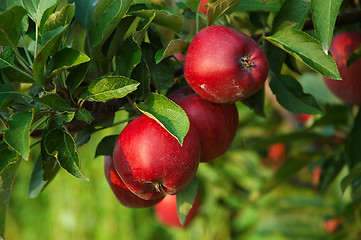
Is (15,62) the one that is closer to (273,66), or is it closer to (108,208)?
(273,66)

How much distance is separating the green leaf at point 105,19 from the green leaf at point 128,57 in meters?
0.03

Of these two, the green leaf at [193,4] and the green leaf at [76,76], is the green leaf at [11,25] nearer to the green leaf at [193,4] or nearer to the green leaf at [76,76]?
the green leaf at [76,76]

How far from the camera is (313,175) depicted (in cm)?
174

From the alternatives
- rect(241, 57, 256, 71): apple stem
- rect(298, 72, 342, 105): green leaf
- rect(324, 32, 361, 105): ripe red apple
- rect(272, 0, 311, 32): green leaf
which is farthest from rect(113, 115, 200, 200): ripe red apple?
rect(298, 72, 342, 105): green leaf

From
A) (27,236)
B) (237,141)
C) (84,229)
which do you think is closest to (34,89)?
(237,141)

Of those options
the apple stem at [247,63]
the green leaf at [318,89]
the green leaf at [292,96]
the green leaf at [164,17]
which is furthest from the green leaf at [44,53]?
the green leaf at [318,89]

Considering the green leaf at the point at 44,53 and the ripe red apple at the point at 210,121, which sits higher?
the green leaf at the point at 44,53

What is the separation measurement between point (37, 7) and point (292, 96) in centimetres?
39

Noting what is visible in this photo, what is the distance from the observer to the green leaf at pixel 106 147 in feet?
2.38

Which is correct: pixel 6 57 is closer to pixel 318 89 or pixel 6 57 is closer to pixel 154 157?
pixel 154 157

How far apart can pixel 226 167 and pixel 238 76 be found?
4.39ft

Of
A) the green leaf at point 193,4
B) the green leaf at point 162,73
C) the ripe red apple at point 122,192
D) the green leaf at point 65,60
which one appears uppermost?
the green leaf at point 65,60

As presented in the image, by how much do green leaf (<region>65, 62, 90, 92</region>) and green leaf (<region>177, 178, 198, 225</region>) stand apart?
0.24 metres

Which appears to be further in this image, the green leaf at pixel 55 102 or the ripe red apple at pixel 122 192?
the ripe red apple at pixel 122 192
